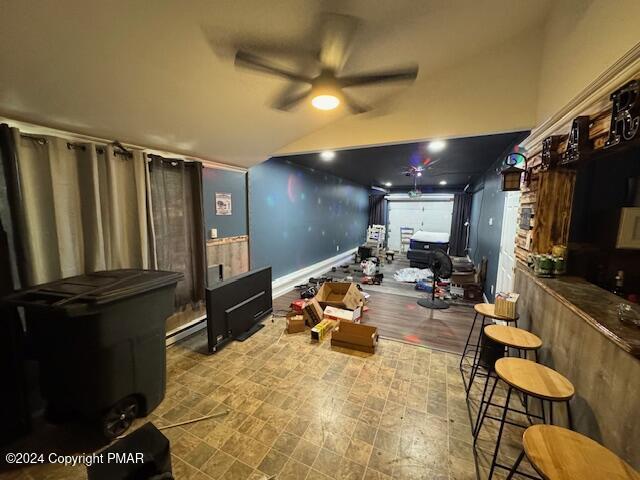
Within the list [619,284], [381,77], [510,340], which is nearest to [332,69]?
[381,77]

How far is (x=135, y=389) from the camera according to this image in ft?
5.49

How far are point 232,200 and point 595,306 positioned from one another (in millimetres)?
3550

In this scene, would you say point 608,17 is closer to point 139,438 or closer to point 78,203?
point 139,438

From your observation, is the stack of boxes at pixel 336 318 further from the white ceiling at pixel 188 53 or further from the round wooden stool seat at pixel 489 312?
the white ceiling at pixel 188 53

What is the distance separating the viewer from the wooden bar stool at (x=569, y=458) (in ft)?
2.62

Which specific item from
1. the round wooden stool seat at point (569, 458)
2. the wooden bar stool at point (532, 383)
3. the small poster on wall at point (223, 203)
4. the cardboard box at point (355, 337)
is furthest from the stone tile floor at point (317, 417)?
the small poster on wall at point (223, 203)

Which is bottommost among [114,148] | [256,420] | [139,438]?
[256,420]

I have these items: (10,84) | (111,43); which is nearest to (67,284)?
(10,84)

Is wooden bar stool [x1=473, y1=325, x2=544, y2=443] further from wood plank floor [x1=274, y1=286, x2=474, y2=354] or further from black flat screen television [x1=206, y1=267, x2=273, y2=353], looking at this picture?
black flat screen television [x1=206, y1=267, x2=273, y2=353]

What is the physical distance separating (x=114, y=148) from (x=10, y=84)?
0.74m

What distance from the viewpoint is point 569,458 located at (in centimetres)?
85

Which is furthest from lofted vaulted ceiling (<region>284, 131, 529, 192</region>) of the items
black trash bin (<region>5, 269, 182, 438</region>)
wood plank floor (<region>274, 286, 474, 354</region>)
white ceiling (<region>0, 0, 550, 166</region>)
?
black trash bin (<region>5, 269, 182, 438</region>)

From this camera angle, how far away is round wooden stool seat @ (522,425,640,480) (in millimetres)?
799

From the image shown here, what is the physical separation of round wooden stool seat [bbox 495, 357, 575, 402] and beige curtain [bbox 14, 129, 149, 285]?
2.82m
